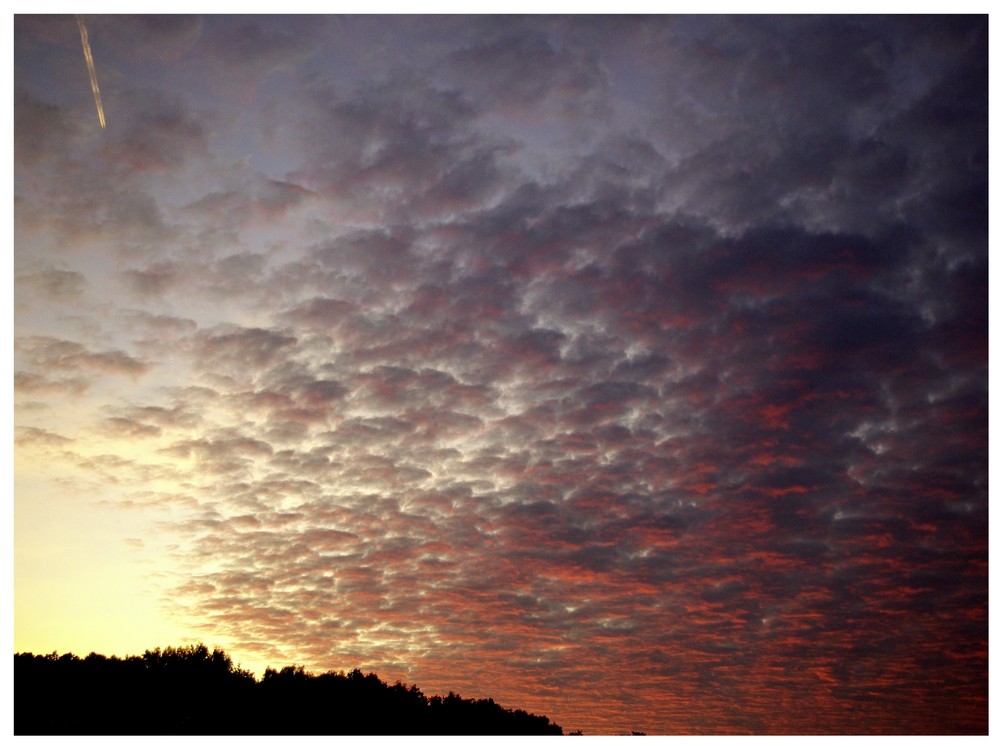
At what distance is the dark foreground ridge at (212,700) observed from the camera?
48062mm

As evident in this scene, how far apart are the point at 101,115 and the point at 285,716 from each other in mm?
41673

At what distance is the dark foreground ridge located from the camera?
48.1 m

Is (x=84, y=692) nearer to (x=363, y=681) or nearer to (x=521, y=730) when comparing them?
(x=363, y=681)

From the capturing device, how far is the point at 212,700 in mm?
56938

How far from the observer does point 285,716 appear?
176 feet

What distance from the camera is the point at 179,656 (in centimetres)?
6088
